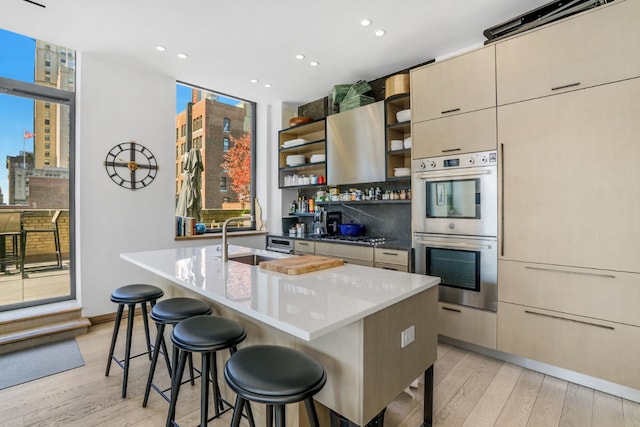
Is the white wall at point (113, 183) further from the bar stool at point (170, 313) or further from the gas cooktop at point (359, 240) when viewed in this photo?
the gas cooktop at point (359, 240)

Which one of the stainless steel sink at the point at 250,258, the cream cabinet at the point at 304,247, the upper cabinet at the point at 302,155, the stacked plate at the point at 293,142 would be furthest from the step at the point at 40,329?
the stacked plate at the point at 293,142

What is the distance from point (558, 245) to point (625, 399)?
41.4 inches

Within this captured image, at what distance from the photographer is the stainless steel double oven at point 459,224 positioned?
8.38ft

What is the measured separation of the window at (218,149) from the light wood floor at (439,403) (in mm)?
2384

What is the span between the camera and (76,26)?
9.18ft

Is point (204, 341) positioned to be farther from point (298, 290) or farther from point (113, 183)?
point (113, 183)

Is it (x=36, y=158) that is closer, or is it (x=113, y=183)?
(x=36, y=158)

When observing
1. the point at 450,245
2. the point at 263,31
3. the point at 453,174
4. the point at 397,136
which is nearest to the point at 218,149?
the point at 263,31

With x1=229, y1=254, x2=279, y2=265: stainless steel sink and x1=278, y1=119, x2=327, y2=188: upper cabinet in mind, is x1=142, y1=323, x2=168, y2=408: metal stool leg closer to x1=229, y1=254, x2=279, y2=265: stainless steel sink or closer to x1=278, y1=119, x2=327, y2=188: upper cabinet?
x1=229, y1=254, x2=279, y2=265: stainless steel sink

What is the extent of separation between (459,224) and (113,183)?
3.67m

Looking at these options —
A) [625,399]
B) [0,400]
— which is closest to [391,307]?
[625,399]

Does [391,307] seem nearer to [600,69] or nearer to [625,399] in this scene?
[625,399]

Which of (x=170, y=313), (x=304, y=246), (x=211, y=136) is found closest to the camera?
(x=170, y=313)

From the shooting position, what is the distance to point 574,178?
7.13 ft
